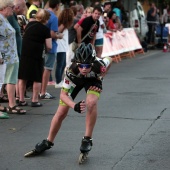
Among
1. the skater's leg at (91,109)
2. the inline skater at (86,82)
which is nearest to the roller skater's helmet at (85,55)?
the inline skater at (86,82)

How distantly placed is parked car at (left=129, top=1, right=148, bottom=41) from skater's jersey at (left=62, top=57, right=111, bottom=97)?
20634 millimetres

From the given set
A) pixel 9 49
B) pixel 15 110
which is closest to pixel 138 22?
pixel 15 110

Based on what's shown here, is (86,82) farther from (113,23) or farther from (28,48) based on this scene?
(113,23)

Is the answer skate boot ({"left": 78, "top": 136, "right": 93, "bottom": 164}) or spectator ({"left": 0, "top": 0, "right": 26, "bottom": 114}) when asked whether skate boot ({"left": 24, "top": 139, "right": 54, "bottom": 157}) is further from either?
spectator ({"left": 0, "top": 0, "right": 26, "bottom": 114})

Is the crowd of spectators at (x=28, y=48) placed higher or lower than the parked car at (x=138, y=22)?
higher

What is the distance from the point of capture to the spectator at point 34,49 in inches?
428

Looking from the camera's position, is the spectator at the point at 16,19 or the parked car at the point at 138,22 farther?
the parked car at the point at 138,22

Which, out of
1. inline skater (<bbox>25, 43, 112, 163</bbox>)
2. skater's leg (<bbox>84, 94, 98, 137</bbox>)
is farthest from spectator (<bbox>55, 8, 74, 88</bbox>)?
skater's leg (<bbox>84, 94, 98, 137</bbox>)

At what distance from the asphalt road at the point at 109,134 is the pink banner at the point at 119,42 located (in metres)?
6.85

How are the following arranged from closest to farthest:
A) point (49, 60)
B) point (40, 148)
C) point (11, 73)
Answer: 1. point (40, 148)
2. point (11, 73)
3. point (49, 60)

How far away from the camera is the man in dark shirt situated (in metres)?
14.7

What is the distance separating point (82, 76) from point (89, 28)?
7.84m

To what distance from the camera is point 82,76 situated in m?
7.08

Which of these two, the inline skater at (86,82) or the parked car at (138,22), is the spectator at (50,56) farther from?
the parked car at (138,22)
